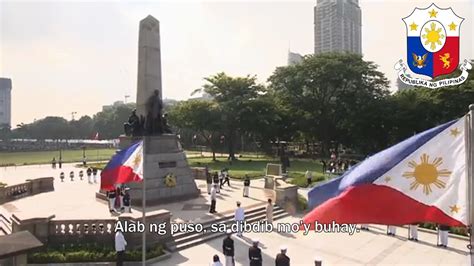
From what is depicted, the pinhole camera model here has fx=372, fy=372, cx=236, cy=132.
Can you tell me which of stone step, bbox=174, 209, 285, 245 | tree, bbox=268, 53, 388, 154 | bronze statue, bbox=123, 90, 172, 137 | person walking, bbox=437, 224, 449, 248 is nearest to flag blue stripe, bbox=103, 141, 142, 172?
stone step, bbox=174, 209, 285, 245

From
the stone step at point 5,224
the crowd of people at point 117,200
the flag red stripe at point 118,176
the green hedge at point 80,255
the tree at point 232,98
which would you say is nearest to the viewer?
the flag red stripe at point 118,176

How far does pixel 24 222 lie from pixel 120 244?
156 inches

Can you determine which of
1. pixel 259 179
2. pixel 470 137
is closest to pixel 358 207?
pixel 470 137

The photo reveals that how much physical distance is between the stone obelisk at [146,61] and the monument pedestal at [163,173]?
2.14m

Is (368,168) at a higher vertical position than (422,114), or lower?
lower

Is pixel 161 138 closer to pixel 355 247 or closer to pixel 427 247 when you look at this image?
pixel 355 247

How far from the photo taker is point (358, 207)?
6.14 meters

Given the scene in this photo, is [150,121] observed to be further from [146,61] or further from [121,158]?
[121,158]

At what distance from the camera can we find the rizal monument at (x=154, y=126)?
70.8 feet

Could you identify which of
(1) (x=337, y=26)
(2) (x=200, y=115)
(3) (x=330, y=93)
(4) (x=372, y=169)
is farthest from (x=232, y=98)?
(1) (x=337, y=26)

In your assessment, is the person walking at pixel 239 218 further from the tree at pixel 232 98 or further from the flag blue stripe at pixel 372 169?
the tree at pixel 232 98

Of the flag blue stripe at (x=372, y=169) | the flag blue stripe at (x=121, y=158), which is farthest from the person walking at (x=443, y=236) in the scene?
the flag blue stripe at (x=121, y=158)

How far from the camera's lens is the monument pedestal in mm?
20703

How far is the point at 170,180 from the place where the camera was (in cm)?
2134
